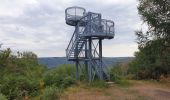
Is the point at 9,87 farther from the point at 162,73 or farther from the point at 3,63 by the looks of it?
the point at 162,73

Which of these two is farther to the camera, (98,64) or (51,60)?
(51,60)

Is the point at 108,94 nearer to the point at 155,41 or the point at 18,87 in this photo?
the point at 18,87

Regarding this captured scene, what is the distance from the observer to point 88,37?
3141cm

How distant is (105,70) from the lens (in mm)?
33125

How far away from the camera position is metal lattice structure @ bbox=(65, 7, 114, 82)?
101 ft

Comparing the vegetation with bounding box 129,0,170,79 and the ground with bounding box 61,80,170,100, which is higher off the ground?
the vegetation with bounding box 129,0,170,79

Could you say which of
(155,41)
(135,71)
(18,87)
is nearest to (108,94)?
(18,87)

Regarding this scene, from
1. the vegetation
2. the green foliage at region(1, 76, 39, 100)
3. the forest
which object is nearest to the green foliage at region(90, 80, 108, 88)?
the forest

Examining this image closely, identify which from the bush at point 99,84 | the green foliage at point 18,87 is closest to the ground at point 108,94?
the bush at point 99,84

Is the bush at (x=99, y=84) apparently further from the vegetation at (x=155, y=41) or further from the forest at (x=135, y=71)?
the vegetation at (x=155, y=41)

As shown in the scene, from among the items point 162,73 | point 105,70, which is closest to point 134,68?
point 162,73

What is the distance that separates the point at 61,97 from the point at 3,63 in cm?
1928

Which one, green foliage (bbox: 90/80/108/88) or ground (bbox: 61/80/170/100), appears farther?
green foliage (bbox: 90/80/108/88)

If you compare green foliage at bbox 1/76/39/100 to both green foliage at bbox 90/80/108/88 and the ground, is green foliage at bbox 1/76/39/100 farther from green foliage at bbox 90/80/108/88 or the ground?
green foliage at bbox 90/80/108/88
